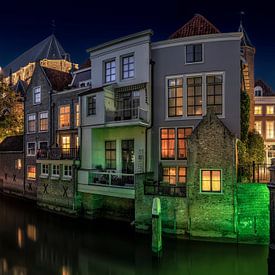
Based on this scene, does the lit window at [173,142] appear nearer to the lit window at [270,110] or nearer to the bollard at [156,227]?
the bollard at [156,227]

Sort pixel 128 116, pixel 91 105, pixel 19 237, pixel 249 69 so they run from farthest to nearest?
pixel 249 69 → pixel 91 105 → pixel 128 116 → pixel 19 237

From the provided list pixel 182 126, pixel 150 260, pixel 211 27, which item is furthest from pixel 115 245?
pixel 211 27

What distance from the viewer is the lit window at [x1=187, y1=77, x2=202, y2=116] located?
18469mm

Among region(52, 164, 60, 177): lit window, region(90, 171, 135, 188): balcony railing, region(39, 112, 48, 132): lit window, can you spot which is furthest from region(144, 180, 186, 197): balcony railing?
region(39, 112, 48, 132): lit window

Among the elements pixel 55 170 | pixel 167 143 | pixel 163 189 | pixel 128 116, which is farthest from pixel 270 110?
pixel 55 170

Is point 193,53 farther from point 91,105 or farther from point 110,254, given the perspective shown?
point 110,254

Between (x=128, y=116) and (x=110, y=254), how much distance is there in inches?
368

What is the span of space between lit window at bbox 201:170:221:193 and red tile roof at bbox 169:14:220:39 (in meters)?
9.53

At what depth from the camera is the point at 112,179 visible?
761 inches

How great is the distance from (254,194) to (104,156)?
1129cm

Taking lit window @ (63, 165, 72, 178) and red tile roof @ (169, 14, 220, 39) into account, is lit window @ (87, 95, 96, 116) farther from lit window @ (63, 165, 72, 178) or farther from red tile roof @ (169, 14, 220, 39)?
red tile roof @ (169, 14, 220, 39)

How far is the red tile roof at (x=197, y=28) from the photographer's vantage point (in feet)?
62.9

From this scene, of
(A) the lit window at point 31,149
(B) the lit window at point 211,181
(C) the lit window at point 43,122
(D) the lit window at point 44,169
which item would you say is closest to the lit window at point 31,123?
(C) the lit window at point 43,122

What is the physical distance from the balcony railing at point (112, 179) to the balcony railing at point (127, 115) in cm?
382
